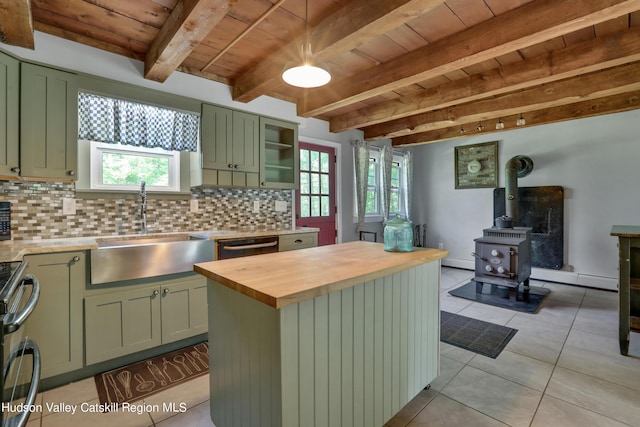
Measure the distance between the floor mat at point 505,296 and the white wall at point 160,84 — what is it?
187cm

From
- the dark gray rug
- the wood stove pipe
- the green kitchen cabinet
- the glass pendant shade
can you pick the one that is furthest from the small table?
the green kitchen cabinet

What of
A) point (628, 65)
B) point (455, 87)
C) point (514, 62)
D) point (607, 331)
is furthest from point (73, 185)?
point (628, 65)

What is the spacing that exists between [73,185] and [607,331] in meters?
4.89

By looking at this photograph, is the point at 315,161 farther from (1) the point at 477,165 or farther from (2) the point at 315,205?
(1) the point at 477,165

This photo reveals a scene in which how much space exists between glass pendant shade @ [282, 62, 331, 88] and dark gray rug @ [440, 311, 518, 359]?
239 centimetres

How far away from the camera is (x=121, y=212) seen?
8.82 ft

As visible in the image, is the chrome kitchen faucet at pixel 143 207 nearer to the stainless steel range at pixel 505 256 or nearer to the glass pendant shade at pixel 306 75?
the glass pendant shade at pixel 306 75

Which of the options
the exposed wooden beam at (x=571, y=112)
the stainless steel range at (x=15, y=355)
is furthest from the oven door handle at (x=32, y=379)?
the exposed wooden beam at (x=571, y=112)

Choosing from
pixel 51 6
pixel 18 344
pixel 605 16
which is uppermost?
pixel 51 6

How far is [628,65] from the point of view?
9.39ft

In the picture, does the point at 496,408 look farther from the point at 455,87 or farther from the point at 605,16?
the point at 455,87

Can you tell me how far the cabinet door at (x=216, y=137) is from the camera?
9.55 ft

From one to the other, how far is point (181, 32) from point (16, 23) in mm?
964

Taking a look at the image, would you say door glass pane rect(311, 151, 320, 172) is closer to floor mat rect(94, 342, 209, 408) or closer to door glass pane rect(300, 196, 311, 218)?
door glass pane rect(300, 196, 311, 218)
